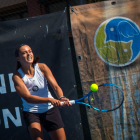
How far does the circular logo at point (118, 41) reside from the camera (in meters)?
3.38

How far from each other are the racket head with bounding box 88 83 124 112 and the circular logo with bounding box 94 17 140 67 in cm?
41

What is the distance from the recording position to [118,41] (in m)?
3.41

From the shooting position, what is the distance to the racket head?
341cm

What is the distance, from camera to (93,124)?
11.4ft

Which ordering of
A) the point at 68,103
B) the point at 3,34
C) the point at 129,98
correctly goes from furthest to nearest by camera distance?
the point at 3,34 < the point at 129,98 < the point at 68,103

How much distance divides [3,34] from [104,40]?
1725 mm

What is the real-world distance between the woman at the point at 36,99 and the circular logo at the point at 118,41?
111cm

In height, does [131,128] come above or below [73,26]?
below

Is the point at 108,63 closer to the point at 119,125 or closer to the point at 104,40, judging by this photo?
the point at 104,40

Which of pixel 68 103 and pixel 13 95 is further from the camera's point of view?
pixel 13 95

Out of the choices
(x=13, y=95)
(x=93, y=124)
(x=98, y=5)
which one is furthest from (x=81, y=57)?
(x=13, y=95)

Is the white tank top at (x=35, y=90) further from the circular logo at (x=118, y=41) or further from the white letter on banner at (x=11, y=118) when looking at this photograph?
the circular logo at (x=118, y=41)

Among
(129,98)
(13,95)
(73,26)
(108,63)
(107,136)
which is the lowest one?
(107,136)

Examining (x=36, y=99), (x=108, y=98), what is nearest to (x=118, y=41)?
(x=108, y=98)
